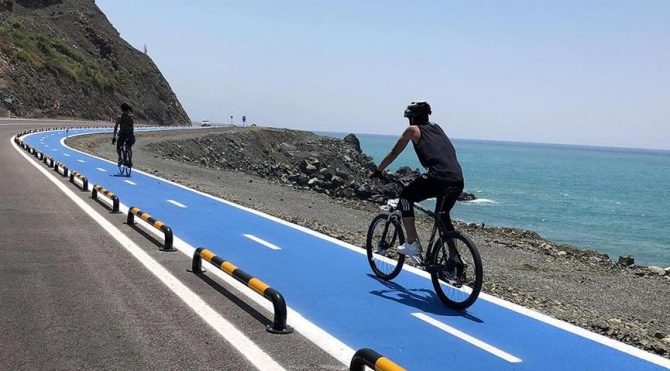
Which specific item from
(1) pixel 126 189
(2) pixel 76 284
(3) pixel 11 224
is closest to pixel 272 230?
(3) pixel 11 224

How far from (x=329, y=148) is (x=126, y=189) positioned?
55499 mm

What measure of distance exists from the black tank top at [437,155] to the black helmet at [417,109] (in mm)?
175

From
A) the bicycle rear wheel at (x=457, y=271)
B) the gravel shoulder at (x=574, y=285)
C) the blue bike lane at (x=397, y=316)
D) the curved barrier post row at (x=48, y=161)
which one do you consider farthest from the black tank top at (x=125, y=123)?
the bicycle rear wheel at (x=457, y=271)

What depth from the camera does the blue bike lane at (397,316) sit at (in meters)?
5.27

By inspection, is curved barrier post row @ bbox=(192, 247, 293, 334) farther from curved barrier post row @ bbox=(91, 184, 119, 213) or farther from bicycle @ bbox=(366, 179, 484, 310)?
curved barrier post row @ bbox=(91, 184, 119, 213)

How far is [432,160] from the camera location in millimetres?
6641

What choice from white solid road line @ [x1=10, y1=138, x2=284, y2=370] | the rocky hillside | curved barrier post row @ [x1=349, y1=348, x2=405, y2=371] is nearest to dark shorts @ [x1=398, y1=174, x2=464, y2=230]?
white solid road line @ [x1=10, y1=138, x2=284, y2=370]

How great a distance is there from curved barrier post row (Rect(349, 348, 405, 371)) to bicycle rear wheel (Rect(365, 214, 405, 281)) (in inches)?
133

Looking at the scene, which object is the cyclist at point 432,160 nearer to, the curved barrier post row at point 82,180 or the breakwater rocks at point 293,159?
the curved barrier post row at point 82,180

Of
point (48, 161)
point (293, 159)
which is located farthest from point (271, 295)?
point (293, 159)

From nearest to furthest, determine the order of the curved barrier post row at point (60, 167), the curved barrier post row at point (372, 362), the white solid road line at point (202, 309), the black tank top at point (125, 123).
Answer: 1. the curved barrier post row at point (372, 362)
2. the white solid road line at point (202, 309)
3. the curved barrier post row at point (60, 167)
4. the black tank top at point (125, 123)

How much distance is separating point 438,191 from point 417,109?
981mm

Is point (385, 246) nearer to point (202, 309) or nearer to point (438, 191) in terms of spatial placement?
point (438, 191)

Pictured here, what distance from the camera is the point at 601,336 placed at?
6168 mm
